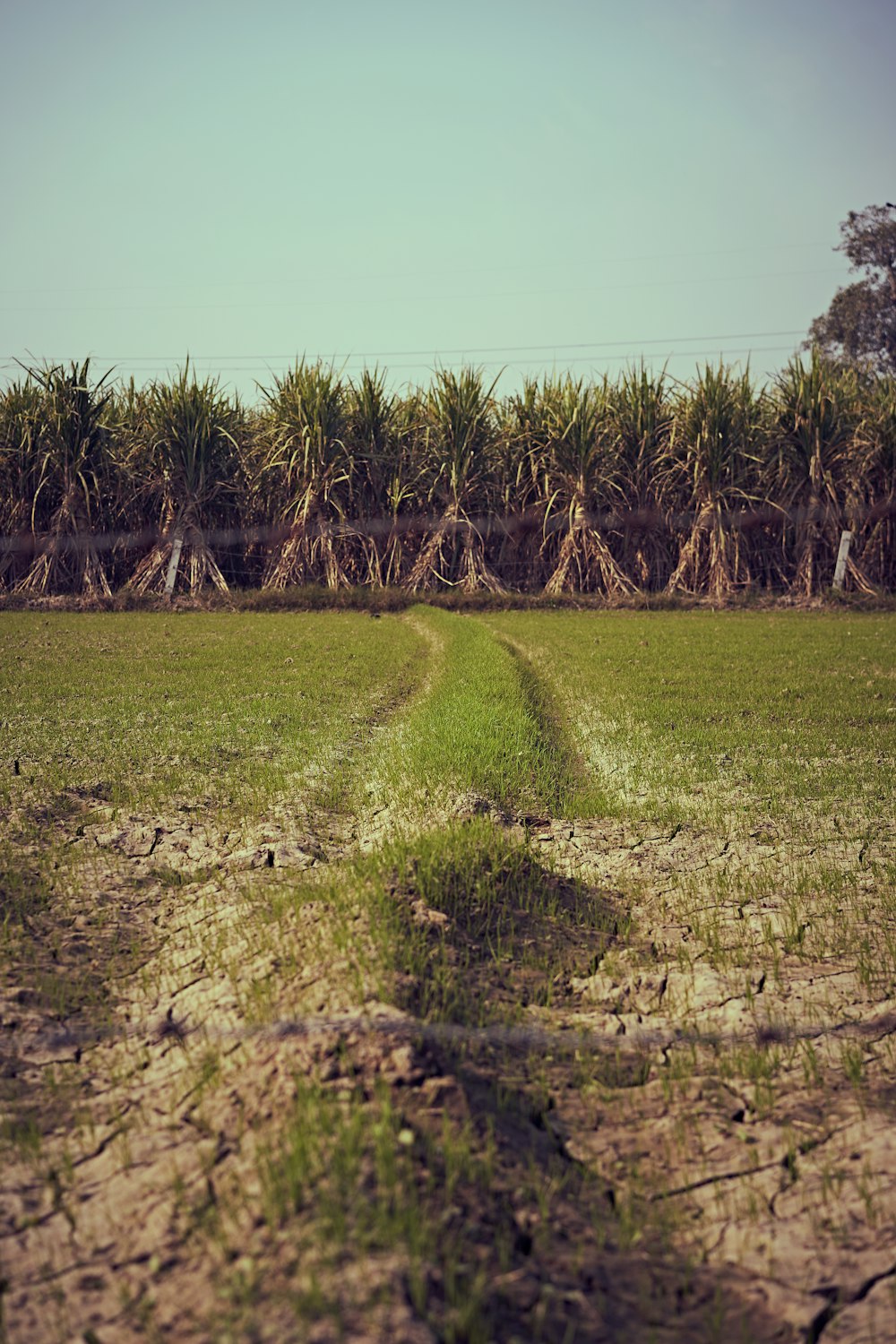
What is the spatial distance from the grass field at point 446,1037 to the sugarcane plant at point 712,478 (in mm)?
14234

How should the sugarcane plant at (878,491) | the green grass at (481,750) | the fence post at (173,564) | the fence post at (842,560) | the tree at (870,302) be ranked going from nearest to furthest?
1. the green grass at (481,750)
2. the fence post at (173,564)
3. the fence post at (842,560)
4. the sugarcane plant at (878,491)
5. the tree at (870,302)

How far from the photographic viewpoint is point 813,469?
21078 millimetres

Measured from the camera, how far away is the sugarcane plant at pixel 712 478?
21.1 metres

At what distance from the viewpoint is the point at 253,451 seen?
2258 cm

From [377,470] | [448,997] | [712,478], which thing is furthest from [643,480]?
[448,997]

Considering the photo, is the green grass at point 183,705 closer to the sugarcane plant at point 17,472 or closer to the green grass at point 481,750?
the green grass at point 481,750

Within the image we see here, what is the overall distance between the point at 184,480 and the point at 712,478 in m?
10.7

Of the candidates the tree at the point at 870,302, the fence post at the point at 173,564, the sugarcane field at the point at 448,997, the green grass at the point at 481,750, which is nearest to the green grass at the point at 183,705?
the sugarcane field at the point at 448,997

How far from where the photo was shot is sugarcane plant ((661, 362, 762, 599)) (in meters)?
21.1

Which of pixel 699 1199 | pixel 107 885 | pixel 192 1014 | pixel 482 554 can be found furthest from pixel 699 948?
pixel 482 554

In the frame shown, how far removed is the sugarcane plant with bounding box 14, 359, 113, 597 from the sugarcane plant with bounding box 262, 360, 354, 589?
3.45 meters

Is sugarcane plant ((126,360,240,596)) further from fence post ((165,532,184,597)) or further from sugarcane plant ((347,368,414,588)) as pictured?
sugarcane plant ((347,368,414,588))

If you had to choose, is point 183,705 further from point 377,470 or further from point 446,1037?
point 377,470

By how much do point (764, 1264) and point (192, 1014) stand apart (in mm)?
1790
